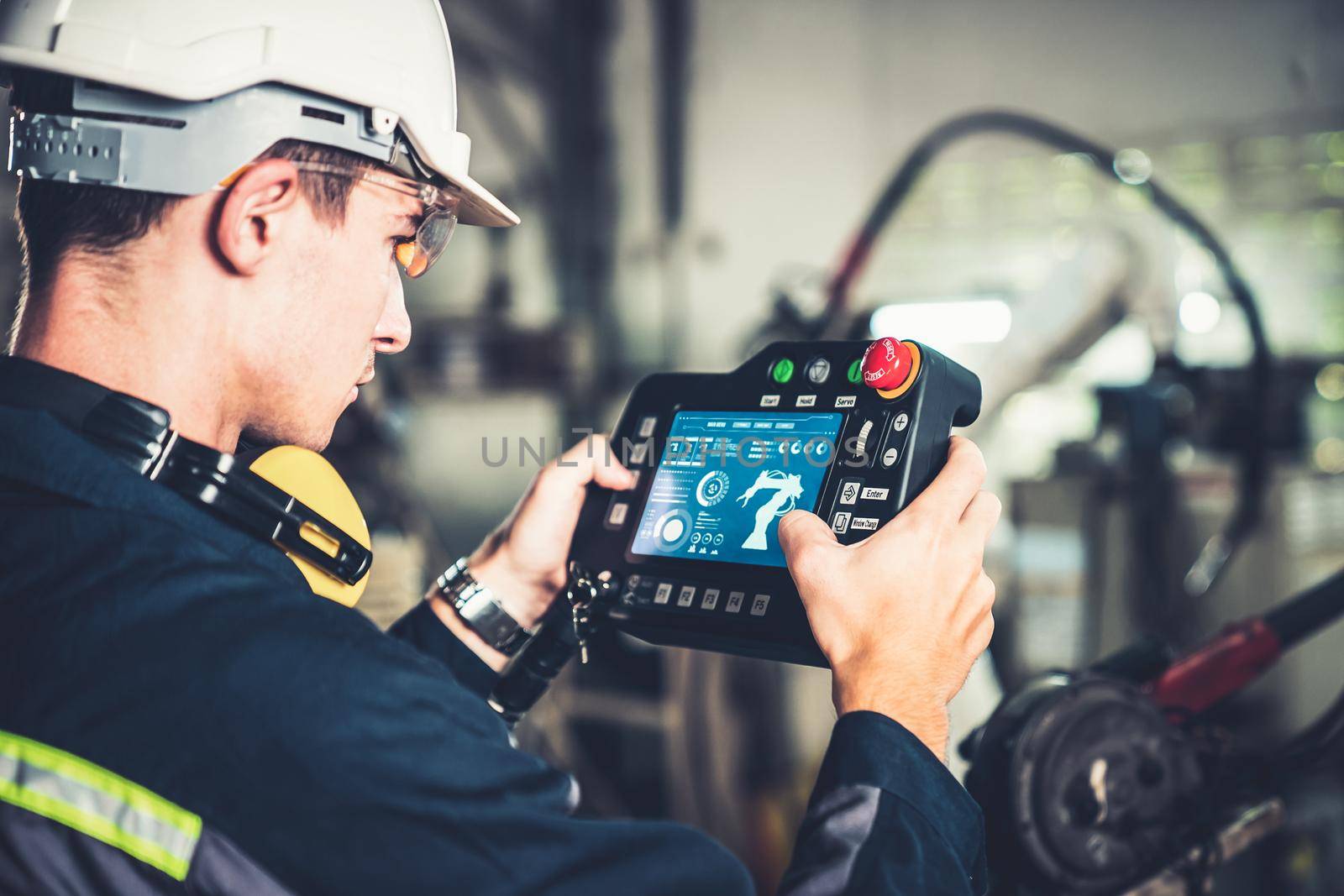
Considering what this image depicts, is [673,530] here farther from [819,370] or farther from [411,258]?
[411,258]

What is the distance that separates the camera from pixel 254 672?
57 cm

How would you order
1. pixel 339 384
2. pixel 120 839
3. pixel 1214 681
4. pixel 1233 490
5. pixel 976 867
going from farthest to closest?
1. pixel 1233 490
2. pixel 1214 681
3. pixel 339 384
4. pixel 976 867
5. pixel 120 839

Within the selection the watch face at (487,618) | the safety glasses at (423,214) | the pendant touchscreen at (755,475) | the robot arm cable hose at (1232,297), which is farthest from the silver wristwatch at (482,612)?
the robot arm cable hose at (1232,297)

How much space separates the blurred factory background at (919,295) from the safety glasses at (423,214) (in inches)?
48.4

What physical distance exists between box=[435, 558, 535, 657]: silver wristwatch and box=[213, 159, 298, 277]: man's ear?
1.39 feet

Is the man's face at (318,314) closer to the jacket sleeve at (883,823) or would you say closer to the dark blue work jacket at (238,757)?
the dark blue work jacket at (238,757)

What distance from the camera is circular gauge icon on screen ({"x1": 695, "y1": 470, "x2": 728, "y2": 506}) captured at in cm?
89

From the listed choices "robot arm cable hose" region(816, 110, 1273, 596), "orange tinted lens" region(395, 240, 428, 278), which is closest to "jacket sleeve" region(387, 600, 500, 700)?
"orange tinted lens" region(395, 240, 428, 278)

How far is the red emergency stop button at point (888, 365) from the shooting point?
31.8 inches

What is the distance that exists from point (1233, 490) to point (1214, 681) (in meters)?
1.32

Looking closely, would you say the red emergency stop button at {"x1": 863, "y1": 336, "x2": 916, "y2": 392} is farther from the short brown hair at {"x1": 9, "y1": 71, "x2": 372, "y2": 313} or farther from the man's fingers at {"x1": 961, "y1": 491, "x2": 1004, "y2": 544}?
the short brown hair at {"x1": 9, "y1": 71, "x2": 372, "y2": 313}

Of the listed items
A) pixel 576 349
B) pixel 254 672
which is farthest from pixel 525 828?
pixel 576 349

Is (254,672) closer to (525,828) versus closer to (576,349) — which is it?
(525,828)

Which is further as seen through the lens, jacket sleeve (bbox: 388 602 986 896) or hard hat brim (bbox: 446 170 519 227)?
hard hat brim (bbox: 446 170 519 227)
